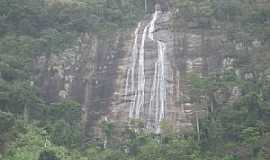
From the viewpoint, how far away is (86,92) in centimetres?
2741

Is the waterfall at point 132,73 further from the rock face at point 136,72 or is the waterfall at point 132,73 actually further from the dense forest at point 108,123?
the dense forest at point 108,123

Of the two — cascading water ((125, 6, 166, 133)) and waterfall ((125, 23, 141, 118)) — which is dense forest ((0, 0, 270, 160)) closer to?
cascading water ((125, 6, 166, 133))

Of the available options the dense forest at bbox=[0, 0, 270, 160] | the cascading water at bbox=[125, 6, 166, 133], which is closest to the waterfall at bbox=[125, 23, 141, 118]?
the cascading water at bbox=[125, 6, 166, 133]

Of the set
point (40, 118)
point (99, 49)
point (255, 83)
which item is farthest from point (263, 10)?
point (40, 118)

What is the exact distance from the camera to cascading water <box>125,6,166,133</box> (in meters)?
25.8

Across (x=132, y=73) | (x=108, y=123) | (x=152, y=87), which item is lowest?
(x=108, y=123)

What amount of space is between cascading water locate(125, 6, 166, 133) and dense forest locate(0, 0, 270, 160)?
1.22 m

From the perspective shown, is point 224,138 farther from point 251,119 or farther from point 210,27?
point 210,27

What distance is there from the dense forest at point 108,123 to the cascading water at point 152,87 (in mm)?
1219

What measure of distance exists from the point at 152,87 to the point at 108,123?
11.9 feet

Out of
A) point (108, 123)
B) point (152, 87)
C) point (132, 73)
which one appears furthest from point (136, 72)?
point (108, 123)

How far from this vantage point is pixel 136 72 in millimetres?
28234

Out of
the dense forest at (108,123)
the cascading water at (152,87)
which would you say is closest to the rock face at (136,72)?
the cascading water at (152,87)

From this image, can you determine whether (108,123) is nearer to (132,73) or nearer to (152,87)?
(152,87)
